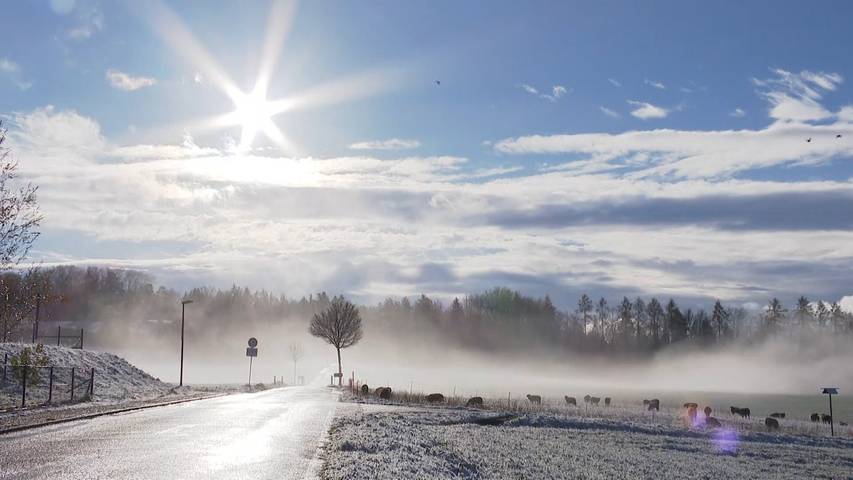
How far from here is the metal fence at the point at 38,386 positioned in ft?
106

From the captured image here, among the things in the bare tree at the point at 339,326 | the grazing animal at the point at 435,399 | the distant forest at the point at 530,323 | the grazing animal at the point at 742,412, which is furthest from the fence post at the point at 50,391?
the distant forest at the point at 530,323

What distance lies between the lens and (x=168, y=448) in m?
17.3

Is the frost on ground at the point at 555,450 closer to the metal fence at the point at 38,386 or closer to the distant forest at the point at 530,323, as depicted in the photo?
the metal fence at the point at 38,386

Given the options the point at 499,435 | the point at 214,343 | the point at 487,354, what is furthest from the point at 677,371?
the point at 499,435

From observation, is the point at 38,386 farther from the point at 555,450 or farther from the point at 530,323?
the point at 530,323

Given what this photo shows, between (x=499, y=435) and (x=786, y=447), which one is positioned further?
(x=786, y=447)

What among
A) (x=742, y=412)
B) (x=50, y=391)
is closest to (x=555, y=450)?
(x=50, y=391)

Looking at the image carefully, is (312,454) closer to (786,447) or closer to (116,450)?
(116,450)

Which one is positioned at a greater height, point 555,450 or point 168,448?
point 168,448

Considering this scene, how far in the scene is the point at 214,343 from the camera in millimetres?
189500

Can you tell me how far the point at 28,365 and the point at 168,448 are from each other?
19133 mm

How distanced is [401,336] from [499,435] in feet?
544

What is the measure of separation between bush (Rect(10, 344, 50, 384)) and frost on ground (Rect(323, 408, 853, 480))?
14587 millimetres

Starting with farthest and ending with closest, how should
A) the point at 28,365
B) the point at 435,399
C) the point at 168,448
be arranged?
the point at 435,399, the point at 28,365, the point at 168,448
